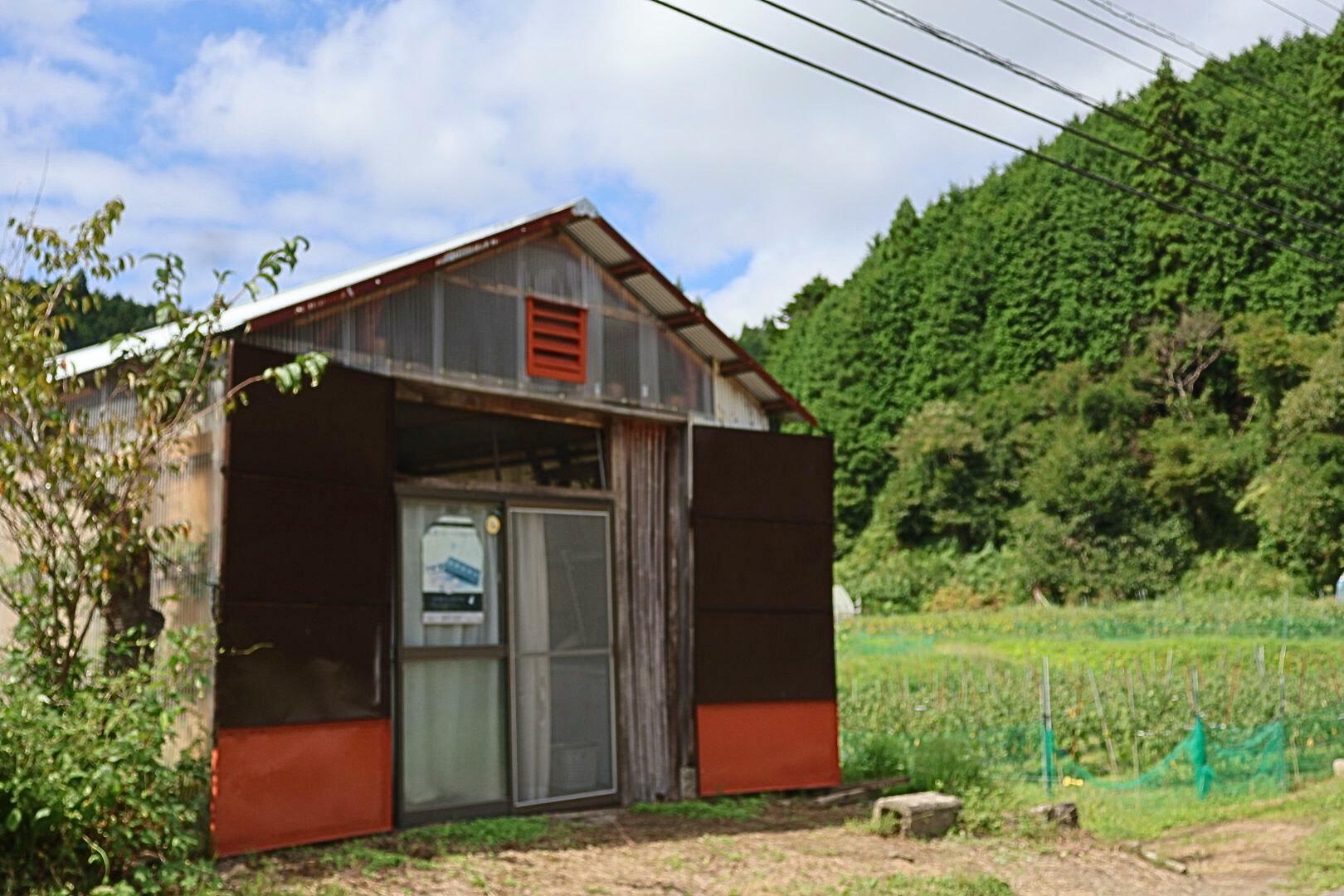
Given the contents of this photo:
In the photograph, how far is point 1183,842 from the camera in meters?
10.5

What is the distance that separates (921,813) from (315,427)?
5030 millimetres

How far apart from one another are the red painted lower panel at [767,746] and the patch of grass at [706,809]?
17cm

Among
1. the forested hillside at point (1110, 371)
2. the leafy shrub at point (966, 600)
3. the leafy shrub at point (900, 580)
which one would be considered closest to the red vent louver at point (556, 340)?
the forested hillside at point (1110, 371)

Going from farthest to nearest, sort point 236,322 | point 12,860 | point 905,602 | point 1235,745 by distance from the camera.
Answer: point 905,602 → point 1235,745 → point 236,322 → point 12,860

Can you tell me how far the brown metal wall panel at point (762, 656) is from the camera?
424 inches

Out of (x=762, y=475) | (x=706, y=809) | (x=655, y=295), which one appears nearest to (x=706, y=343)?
(x=655, y=295)

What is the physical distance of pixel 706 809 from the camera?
403 inches

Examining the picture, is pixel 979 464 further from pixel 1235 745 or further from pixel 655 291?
pixel 655 291

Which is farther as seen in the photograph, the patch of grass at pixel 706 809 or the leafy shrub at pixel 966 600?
the leafy shrub at pixel 966 600

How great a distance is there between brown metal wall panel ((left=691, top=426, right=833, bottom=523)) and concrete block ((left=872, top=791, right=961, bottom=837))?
258cm

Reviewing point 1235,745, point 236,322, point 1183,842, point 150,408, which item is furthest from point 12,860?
point 1235,745

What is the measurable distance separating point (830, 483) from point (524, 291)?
3323 millimetres

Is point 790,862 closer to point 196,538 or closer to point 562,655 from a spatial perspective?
point 562,655

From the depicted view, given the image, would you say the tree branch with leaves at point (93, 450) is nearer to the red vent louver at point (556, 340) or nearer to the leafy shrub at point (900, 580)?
the red vent louver at point (556, 340)
